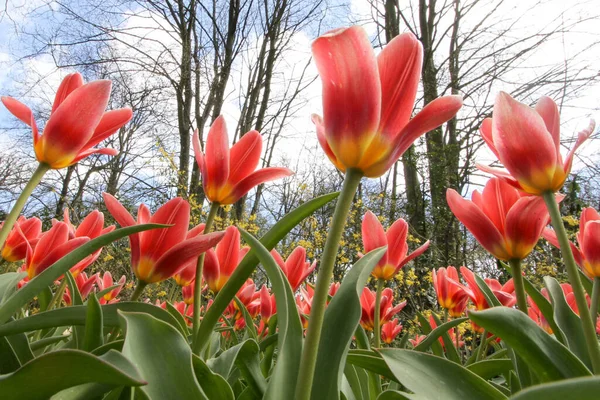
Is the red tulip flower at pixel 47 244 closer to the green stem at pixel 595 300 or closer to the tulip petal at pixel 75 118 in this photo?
the tulip petal at pixel 75 118

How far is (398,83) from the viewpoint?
35 centimetres

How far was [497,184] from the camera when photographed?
55 cm

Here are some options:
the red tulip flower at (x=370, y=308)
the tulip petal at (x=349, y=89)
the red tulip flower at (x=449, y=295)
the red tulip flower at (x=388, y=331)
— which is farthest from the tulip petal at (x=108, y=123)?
the red tulip flower at (x=388, y=331)

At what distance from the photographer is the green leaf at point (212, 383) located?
0.36m

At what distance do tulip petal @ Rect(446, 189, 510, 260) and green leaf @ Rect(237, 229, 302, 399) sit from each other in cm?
27

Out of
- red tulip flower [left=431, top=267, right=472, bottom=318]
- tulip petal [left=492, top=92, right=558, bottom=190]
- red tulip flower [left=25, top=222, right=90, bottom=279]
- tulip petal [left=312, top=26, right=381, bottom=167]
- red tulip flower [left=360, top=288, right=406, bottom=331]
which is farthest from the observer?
red tulip flower [left=431, top=267, right=472, bottom=318]

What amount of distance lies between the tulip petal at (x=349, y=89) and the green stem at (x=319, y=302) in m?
0.03

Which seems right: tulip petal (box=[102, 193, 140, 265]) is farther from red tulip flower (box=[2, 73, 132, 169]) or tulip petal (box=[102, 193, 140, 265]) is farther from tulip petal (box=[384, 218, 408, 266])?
tulip petal (box=[384, 218, 408, 266])

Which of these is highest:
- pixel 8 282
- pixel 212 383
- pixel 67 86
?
pixel 67 86

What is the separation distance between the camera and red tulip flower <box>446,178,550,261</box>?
0.50 meters

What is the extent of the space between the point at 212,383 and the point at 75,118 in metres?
0.33

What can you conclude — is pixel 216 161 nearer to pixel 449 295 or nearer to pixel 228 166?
pixel 228 166

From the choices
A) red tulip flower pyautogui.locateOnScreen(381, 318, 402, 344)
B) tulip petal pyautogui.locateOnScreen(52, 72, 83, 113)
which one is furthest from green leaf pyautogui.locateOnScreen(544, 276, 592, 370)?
red tulip flower pyautogui.locateOnScreen(381, 318, 402, 344)

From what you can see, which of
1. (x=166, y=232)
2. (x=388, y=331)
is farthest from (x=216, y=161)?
(x=388, y=331)
